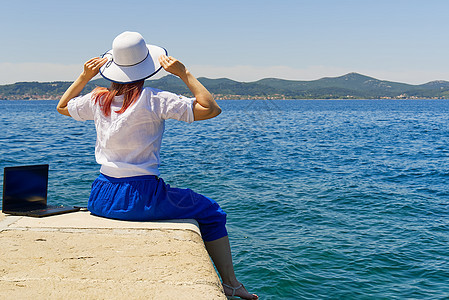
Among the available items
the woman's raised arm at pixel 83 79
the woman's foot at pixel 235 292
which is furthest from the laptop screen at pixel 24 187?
the woman's foot at pixel 235 292

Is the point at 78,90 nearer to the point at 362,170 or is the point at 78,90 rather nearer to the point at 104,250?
the point at 104,250

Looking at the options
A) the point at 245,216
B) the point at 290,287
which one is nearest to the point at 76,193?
the point at 245,216

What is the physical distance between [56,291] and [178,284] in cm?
66

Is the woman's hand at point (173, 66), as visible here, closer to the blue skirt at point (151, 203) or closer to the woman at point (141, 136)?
the woman at point (141, 136)

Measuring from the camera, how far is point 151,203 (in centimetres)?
360

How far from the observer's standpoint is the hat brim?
3.54m

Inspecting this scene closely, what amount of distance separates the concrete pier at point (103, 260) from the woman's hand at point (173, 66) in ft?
4.07

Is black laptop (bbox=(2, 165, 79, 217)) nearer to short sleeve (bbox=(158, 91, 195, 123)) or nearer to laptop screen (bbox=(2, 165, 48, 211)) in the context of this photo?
laptop screen (bbox=(2, 165, 48, 211))

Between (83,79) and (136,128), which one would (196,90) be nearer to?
(136,128)

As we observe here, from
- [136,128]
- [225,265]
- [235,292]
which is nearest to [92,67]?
[136,128]

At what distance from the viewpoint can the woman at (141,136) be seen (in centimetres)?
344

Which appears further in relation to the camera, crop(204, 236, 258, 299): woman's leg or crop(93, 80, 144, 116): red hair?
crop(204, 236, 258, 299): woman's leg

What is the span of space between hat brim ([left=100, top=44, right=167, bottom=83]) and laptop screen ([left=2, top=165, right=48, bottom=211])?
3.93 feet

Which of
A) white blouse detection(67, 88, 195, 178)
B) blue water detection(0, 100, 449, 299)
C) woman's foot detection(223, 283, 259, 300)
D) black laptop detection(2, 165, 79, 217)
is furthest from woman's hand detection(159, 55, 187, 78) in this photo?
blue water detection(0, 100, 449, 299)
